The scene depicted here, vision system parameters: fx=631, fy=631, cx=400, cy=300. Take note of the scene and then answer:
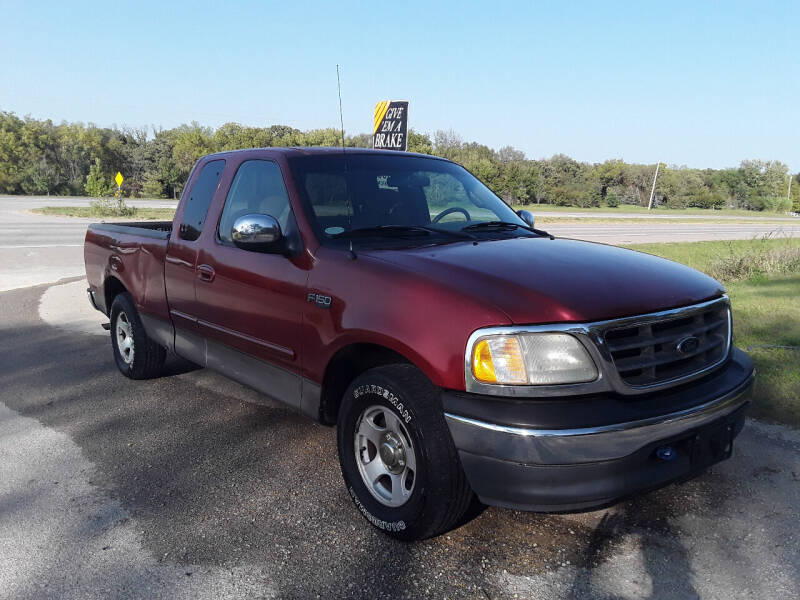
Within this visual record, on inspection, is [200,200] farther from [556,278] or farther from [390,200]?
[556,278]

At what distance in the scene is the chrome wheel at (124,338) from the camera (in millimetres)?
5459

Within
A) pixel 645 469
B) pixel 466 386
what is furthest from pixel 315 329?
pixel 645 469

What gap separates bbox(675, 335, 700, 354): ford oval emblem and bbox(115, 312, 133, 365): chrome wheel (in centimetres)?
439

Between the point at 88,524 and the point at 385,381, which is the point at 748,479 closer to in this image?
the point at 385,381

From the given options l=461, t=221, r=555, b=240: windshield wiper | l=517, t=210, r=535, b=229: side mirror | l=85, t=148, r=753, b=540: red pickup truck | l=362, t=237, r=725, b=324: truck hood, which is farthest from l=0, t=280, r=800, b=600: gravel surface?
l=517, t=210, r=535, b=229: side mirror

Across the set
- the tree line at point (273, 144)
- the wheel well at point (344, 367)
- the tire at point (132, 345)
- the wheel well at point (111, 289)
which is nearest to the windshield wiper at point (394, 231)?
the wheel well at point (344, 367)

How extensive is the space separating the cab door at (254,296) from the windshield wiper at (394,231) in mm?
299

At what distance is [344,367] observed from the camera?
3340 mm

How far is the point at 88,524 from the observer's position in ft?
10.3

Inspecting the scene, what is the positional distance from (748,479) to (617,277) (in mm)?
1688

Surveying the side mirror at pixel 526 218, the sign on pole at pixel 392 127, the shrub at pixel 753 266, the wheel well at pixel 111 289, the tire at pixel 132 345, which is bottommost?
the shrub at pixel 753 266

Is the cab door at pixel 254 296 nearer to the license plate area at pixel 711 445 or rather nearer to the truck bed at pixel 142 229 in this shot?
the truck bed at pixel 142 229

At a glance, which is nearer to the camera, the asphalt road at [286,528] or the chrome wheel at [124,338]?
the asphalt road at [286,528]

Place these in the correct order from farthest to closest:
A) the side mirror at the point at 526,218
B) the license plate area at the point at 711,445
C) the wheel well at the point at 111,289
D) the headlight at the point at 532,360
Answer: the wheel well at the point at 111,289 → the side mirror at the point at 526,218 → the license plate area at the point at 711,445 → the headlight at the point at 532,360
